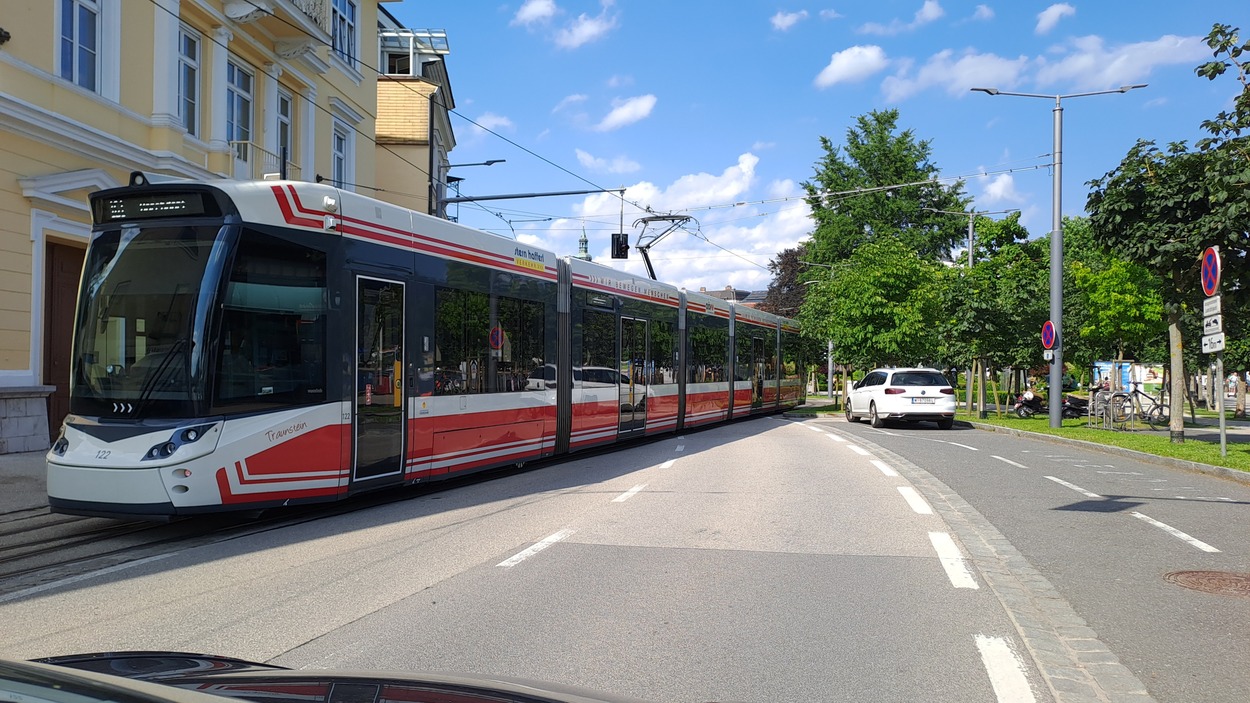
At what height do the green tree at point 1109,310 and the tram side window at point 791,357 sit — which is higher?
the green tree at point 1109,310

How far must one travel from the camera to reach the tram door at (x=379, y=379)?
9289 millimetres

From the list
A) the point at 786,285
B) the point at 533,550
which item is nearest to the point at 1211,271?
the point at 533,550

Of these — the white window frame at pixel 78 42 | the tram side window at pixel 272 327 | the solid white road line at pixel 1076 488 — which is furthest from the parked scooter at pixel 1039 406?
the white window frame at pixel 78 42

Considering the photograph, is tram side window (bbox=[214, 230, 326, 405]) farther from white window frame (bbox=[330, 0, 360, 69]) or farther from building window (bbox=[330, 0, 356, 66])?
building window (bbox=[330, 0, 356, 66])

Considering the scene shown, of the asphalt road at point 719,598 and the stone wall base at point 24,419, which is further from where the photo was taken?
the stone wall base at point 24,419

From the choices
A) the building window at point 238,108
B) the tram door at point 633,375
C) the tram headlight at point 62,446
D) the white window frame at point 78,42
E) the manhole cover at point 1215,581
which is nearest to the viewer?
the manhole cover at point 1215,581

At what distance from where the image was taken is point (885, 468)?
547 inches

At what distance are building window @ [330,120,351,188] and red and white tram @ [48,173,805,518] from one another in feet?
44.9

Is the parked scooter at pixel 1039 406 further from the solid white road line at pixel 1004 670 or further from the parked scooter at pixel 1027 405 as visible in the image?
the solid white road line at pixel 1004 670

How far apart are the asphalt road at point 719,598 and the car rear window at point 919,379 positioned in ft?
46.5

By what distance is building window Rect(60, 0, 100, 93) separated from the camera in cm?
1415

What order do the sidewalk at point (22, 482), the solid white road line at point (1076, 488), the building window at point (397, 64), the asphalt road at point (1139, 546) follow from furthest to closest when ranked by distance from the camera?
the building window at point (397, 64) < the solid white road line at point (1076, 488) < the sidewalk at point (22, 482) < the asphalt road at point (1139, 546)

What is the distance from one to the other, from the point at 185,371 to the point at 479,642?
14.8 feet

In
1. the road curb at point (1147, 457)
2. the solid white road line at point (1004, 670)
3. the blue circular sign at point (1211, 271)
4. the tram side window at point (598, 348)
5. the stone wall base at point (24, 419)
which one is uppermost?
the blue circular sign at point (1211, 271)
